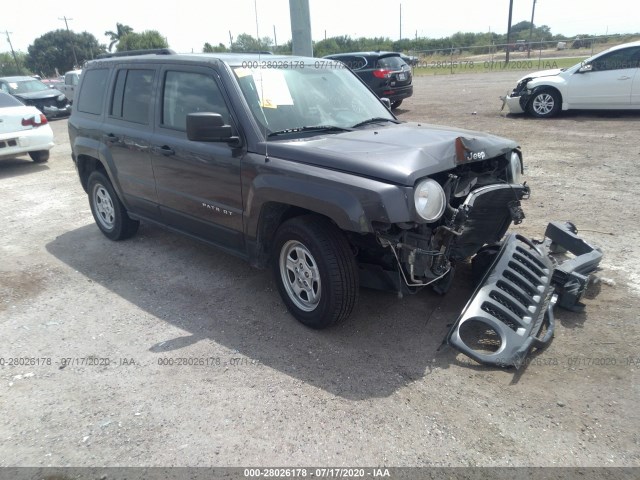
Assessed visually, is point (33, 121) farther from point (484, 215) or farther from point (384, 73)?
point (484, 215)

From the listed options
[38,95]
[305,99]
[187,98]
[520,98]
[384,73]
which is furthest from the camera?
[38,95]

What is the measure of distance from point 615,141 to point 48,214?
978 cm

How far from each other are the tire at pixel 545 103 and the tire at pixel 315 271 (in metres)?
10.7

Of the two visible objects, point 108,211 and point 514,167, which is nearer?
point 514,167

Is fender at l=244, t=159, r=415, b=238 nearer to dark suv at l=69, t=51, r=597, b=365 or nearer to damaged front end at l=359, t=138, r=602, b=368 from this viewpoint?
dark suv at l=69, t=51, r=597, b=365

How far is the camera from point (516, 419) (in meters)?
2.89

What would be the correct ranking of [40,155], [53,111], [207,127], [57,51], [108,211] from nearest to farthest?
[207,127], [108,211], [40,155], [53,111], [57,51]

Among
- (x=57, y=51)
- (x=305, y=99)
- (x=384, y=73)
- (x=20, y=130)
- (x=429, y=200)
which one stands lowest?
(x=20, y=130)

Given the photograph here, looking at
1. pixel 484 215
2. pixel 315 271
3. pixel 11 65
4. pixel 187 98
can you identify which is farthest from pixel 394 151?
pixel 11 65

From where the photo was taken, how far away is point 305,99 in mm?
4250

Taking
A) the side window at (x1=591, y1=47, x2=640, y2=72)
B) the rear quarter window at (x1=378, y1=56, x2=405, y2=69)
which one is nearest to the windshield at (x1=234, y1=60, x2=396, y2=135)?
the side window at (x1=591, y1=47, x2=640, y2=72)

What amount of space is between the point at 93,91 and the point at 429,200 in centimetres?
443

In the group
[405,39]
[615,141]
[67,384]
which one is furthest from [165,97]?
[405,39]

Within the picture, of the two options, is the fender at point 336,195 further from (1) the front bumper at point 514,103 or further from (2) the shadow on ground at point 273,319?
(1) the front bumper at point 514,103
